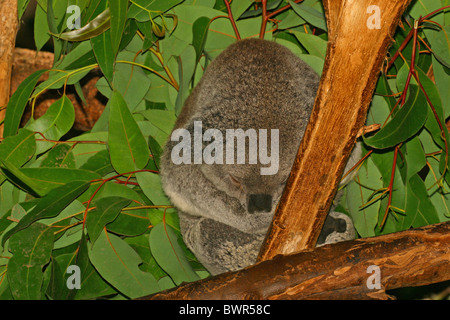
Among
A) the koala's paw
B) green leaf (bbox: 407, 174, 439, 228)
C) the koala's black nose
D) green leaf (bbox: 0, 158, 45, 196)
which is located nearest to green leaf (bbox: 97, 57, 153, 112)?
green leaf (bbox: 0, 158, 45, 196)

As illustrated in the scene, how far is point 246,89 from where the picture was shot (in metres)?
2.66

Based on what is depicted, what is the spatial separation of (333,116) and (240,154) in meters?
0.61

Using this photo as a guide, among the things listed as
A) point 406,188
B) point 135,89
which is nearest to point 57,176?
point 135,89

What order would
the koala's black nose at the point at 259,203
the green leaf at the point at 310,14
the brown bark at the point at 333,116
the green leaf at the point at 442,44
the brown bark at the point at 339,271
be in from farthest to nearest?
the green leaf at the point at 310,14, the green leaf at the point at 442,44, the koala's black nose at the point at 259,203, the brown bark at the point at 339,271, the brown bark at the point at 333,116

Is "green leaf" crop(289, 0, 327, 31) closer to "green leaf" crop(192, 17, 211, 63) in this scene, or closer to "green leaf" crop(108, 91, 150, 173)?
"green leaf" crop(192, 17, 211, 63)

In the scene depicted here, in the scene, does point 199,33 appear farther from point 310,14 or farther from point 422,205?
point 422,205

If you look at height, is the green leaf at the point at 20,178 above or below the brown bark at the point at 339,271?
above

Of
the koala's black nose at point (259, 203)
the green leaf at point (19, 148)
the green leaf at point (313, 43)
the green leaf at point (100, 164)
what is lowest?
the koala's black nose at point (259, 203)

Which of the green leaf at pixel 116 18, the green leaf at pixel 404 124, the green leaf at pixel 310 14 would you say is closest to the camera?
the green leaf at pixel 404 124

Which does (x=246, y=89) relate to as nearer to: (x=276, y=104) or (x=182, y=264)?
(x=276, y=104)

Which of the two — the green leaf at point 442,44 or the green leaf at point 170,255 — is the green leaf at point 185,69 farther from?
the green leaf at point 442,44

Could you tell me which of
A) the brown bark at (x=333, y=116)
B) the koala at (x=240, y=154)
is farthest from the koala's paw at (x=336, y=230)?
the brown bark at (x=333, y=116)

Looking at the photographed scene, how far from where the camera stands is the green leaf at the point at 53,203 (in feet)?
8.54

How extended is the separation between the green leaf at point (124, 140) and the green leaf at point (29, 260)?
0.56 meters
